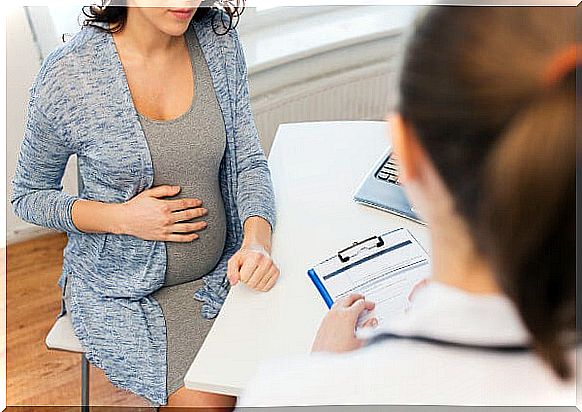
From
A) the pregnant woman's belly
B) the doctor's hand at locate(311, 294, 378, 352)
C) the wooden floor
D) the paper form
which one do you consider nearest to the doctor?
the doctor's hand at locate(311, 294, 378, 352)

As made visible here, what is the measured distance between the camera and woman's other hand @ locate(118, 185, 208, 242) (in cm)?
113

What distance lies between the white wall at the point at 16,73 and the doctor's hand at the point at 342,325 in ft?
3.93

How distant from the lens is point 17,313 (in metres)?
1.86

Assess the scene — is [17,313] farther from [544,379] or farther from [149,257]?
[544,379]

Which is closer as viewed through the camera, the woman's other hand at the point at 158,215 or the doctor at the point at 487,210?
the doctor at the point at 487,210

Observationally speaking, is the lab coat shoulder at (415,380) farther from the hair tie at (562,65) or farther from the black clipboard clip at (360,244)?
the black clipboard clip at (360,244)

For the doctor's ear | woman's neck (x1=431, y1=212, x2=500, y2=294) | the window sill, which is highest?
the doctor's ear

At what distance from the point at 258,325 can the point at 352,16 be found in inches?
54.3

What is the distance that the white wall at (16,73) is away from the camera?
1789mm

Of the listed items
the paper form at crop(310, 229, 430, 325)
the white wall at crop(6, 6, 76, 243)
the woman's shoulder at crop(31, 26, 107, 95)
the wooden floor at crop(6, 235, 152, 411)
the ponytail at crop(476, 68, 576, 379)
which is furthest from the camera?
the white wall at crop(6, 6, 76, 243)

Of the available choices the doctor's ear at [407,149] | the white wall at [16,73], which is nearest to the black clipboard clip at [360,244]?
the doctor's ear at [407,149]

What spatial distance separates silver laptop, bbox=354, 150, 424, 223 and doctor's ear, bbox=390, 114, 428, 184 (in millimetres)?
584

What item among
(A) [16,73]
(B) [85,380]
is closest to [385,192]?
(B) [85,380]

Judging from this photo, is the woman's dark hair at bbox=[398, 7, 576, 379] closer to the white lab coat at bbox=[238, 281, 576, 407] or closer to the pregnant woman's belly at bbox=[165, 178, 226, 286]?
the white lab coat at bbox=[238, 281, 576, 407]
